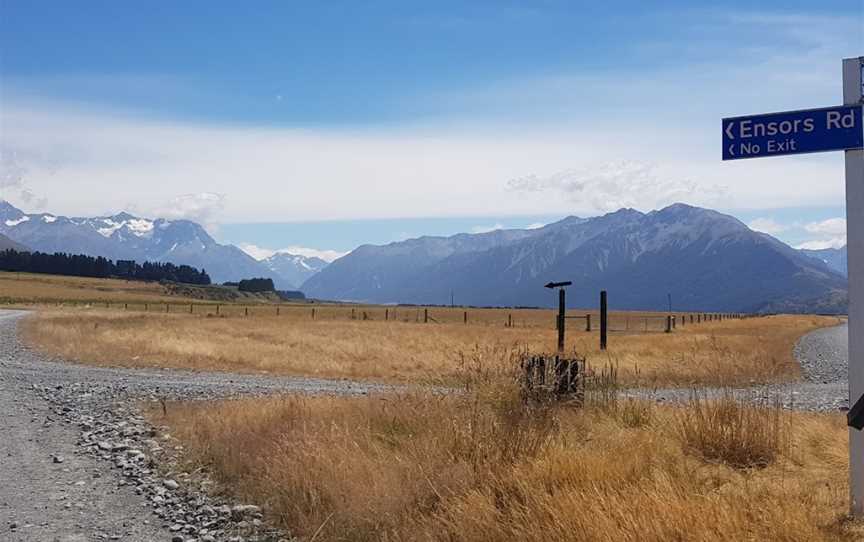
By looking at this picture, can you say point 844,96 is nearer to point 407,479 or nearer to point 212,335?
point 407,479

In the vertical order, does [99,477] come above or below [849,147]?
below

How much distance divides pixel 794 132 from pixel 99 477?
8533mm

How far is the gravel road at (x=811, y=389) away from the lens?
12731mm

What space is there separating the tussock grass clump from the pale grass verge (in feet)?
0.08

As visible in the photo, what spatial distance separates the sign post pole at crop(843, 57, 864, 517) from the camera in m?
6.31

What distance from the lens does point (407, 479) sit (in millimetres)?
7145

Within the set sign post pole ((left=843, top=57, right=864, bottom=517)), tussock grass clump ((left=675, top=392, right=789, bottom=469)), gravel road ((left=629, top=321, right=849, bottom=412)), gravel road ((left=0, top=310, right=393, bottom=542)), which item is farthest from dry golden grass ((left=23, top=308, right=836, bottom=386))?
sign post pole ((left=843, top=57, right=864, bottom=517))

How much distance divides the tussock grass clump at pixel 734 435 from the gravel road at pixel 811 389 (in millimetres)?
500

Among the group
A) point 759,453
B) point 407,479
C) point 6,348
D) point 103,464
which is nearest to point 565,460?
point 407,479

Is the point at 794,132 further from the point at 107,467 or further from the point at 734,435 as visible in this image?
the point at 107,467

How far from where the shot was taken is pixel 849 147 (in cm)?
659

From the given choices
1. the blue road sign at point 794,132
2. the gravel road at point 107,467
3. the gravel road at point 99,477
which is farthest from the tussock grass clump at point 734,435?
the gravel road at point 99,477

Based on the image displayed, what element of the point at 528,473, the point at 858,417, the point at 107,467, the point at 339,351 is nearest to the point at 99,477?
the point at 107,467

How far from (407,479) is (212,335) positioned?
36390 mm
